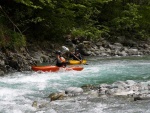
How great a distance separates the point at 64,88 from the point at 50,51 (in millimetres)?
8663

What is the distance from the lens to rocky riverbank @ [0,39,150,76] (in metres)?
13.4

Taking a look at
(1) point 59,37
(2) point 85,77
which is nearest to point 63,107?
(2) point 85,77

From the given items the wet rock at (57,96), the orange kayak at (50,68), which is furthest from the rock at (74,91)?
the orange kayak at (50,68)

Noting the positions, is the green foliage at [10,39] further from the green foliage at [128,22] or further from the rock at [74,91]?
the green foliage at [128,22]

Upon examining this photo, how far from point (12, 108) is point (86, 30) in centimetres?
1328

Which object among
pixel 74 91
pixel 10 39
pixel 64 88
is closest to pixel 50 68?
pixel 10 39

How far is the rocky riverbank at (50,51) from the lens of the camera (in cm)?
1336

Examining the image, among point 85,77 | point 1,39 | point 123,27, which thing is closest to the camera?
point 85,77

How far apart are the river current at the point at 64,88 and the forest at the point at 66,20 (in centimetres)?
315

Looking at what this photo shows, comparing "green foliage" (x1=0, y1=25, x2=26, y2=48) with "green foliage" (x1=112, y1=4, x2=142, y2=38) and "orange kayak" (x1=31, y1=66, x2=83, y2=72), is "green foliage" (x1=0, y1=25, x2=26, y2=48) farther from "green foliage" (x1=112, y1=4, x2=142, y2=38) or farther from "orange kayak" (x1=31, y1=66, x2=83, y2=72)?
"green foliage" (x1=112, y1=4, x2=142, y2=38)

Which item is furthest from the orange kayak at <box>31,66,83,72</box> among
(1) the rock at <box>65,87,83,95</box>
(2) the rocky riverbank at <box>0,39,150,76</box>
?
(1) the rock at <box>65,87,83,95</box>

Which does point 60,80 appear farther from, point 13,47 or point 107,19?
point 107,19

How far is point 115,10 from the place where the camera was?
26156mm

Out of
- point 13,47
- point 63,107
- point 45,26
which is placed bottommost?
point 63,107
